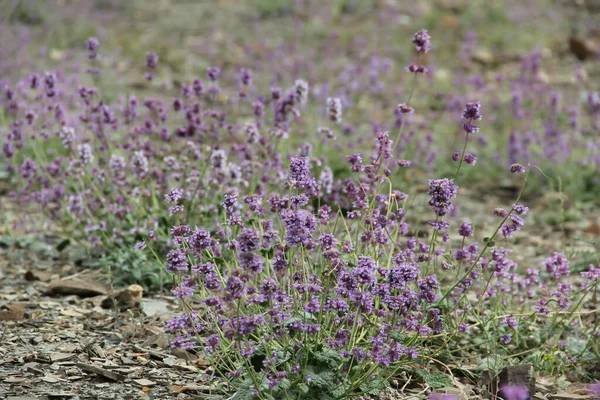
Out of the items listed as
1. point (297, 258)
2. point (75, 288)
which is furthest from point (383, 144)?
point (75, 288)

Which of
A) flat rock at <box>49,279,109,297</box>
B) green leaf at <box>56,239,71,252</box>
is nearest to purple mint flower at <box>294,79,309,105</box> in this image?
flat rock at <box>49,279,109,297</box>

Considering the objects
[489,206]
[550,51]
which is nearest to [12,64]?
[489,206]

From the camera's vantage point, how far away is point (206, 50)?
9.45 m

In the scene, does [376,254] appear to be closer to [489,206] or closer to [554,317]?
[554,317]

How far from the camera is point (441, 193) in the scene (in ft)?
8.96

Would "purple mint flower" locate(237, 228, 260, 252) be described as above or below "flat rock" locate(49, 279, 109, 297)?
above

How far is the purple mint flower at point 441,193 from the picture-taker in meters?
2.71

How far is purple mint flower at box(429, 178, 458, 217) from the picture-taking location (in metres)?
2.71

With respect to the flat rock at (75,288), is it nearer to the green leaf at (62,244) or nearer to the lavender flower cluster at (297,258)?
the lavender flower cluster at (297,258)

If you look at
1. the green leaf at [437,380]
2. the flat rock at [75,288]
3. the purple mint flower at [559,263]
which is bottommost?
the flat rock at [75,288]

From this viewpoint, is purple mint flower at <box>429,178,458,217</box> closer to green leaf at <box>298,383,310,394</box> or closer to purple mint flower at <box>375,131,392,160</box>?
purple mint flower at <box>375,131,392,160</box>

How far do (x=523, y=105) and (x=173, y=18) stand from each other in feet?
17.1

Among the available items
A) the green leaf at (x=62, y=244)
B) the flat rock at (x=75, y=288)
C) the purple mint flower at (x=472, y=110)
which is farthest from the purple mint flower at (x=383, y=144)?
the green leaf at (x=62, y=244)

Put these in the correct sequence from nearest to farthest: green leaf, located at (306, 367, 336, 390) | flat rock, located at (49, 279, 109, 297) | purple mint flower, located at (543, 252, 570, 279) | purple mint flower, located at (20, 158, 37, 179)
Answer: green leaf, located at (306, 367, 336, 390) → purple mint flower, located at (543, 252, 570, 279) → flat rock, located at (49, 279, 109, 297) → purple mint flower, located at (20, 158, 37, 179)
